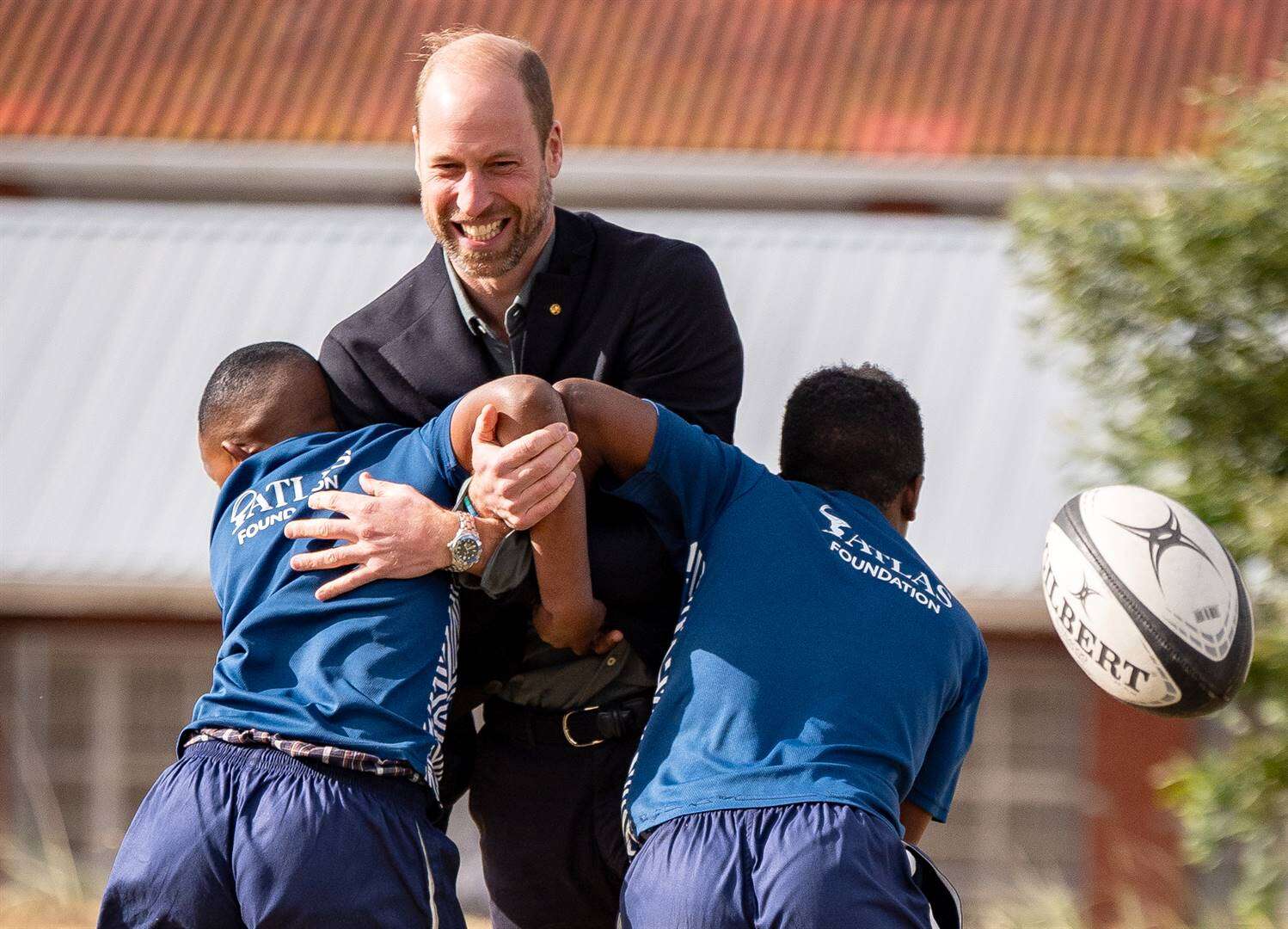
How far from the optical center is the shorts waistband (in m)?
3.60

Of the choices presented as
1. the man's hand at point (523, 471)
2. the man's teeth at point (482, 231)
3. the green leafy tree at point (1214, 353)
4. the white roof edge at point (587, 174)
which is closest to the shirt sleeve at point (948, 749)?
the man's hand at point (523, 471)

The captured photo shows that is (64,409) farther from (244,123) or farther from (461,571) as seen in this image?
(461,571)

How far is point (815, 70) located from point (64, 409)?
558 centimetres

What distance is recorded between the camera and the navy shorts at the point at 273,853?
138 inches

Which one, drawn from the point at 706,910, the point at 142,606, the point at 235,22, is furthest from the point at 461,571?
the point at 235,22

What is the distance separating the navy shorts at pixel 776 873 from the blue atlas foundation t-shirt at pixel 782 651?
1.4 inches

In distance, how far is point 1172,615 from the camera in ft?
13.4

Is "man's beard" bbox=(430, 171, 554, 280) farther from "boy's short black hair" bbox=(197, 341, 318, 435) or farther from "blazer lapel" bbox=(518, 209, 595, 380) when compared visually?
"boy's short black hair" bbox=(197, 341, 318, 435)

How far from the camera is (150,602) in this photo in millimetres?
10648

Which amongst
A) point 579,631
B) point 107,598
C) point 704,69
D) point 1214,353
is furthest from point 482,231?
point 704,69

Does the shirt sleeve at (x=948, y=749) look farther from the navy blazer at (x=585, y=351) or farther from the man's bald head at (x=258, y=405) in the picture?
the man's bald head at (x=258, y=405)

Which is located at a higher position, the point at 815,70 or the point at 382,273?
the point at 815,70

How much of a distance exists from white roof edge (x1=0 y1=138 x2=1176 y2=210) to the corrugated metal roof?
0.21 metres

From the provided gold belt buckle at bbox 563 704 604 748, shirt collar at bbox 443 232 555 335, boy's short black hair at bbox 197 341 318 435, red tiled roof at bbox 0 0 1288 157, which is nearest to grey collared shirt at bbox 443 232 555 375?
shirt collar at bbox 443 232 555 335
